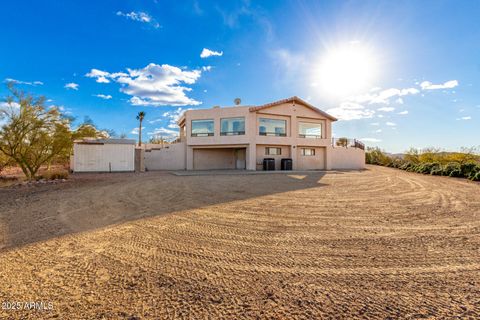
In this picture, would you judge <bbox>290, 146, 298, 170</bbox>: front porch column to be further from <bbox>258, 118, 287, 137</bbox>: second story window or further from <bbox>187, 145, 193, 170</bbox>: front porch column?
<bbox>187, 145, 193, 170</bbox>: front porch column

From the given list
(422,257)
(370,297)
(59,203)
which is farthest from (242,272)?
(59,203)

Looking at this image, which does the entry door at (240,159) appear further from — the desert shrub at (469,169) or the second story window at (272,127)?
the desert shrub at (469,169)

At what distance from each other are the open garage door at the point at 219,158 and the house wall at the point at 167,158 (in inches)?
53.5

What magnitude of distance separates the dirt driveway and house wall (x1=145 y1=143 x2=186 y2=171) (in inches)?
691

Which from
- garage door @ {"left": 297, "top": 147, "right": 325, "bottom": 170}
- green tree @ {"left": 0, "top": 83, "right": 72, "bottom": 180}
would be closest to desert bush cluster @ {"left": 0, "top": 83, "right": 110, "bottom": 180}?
green tree @ {"left": 0, "top": 83, "right": 72, "bottom": 180}

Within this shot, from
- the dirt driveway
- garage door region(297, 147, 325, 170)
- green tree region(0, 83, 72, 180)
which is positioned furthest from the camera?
garage door region(297, 147, 325, 170)

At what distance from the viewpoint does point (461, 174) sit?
15531 mm

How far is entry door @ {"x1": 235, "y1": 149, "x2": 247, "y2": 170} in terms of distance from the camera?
2508 cm

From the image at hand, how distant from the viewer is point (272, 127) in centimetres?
2375

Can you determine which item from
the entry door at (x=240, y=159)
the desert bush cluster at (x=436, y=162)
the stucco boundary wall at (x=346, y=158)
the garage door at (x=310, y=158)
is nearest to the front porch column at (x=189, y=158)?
the entry door at (x=240, y=159)

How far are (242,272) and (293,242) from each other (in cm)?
138

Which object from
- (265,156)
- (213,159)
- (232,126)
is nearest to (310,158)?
(265,156)

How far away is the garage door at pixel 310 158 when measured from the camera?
24828 millimetres

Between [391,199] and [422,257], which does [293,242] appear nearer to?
[422,257]
